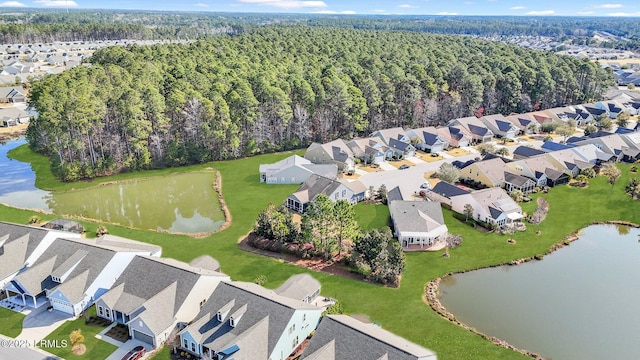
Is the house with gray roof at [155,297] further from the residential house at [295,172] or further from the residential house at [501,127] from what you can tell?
the residential house at [501,127]

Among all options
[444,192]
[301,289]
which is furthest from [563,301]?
[301,289]

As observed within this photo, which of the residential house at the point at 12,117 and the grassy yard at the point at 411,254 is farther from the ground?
the residential house at the point at 12,117

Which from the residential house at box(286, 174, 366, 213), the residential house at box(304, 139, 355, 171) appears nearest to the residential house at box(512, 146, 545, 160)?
the residential house at box(304, 139, 355, 171)

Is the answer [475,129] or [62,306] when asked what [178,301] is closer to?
[62,306]

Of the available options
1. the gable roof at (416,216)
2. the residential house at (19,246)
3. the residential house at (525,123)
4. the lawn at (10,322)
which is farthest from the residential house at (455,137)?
the lawn at (10,322)

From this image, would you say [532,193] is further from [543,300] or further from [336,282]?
[336,282]

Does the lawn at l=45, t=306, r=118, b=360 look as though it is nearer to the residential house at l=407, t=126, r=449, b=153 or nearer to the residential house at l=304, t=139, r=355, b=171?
the residential house at l=304, t=139, r=355, b=171
